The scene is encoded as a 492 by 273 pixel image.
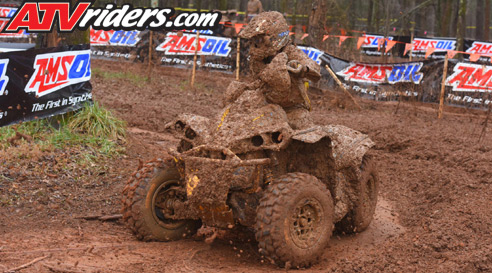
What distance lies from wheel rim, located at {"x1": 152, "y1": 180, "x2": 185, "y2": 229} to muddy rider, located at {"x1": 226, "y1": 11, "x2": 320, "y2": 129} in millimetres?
1164

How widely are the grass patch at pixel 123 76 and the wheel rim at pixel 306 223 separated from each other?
12311mm

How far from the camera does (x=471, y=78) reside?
51.0 feet

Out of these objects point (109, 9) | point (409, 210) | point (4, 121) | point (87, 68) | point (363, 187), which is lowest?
point (409, 210)

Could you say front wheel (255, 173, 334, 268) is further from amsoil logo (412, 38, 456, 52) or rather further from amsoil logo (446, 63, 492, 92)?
amsoil logo (412, 38, 456, 52)

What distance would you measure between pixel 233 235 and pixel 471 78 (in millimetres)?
11560

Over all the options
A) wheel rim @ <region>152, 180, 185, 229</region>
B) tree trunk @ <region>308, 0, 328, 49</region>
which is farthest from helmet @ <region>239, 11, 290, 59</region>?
tree trunk @ <region>308, 0, 328, 49</region>

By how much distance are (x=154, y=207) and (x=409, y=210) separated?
382 centimetres

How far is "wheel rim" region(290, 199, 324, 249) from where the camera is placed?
5.25m

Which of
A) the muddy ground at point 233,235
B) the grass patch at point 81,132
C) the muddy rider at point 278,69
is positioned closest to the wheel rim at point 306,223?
the muddy ground at point 233,235

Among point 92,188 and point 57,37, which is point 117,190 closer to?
point 92,188

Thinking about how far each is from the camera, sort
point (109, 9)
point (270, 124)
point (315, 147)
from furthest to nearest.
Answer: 1. point (109, 9)
2. point (315, 147)
3. point (270, 124)

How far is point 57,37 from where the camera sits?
979 centimetres

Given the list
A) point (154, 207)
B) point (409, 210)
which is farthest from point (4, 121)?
point (409, 210)

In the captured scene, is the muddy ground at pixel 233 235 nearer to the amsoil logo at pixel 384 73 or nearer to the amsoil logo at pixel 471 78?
the amsoil logo at pixel 471 78
